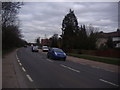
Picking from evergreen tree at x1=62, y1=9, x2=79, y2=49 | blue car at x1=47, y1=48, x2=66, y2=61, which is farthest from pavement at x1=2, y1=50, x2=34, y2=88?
evergreen tree at x1=62, y1=9, x2=79, y2=49

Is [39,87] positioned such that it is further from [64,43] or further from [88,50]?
[64,43]

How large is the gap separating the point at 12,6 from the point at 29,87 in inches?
564

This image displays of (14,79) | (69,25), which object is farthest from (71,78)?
(69,25)

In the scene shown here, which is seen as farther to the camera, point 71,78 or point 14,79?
point 71,78

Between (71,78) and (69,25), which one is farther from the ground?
(69,25)

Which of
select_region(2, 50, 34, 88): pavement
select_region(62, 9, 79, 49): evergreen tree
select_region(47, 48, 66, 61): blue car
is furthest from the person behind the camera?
select_region(62, 9, 79, 49): evergreen tree

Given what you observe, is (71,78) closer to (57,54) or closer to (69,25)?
(57,54)

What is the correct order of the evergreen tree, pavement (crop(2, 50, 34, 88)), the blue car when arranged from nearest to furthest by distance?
pavement (crop(2, 50, 34, 88)) < the blue car < the evergreen tree

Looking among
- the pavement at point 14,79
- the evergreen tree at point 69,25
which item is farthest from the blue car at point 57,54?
the evergreen tree at point 69,25

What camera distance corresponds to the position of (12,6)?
22.9 metres

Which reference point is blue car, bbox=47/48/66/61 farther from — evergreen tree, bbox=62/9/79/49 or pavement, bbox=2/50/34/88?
evergreen tree, bbox=62/9/79/49

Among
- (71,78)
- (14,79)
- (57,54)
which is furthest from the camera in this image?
(57,54)

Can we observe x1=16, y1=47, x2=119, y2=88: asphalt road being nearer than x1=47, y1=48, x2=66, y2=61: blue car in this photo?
Yes

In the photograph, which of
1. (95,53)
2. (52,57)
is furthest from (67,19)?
(52,57)
